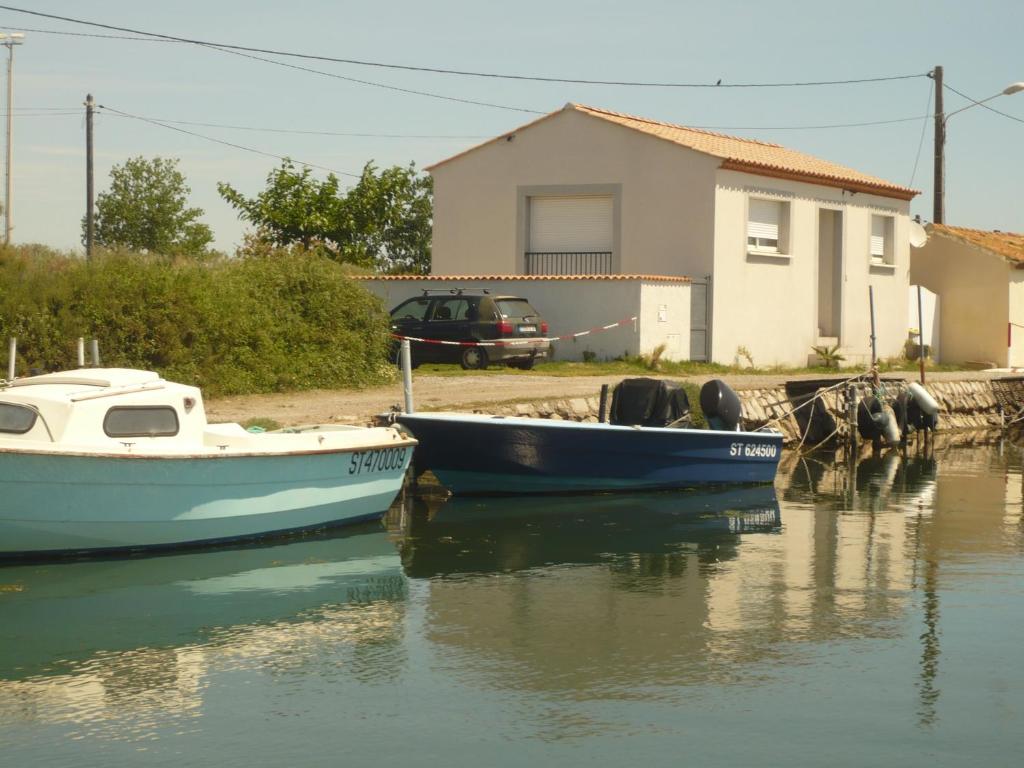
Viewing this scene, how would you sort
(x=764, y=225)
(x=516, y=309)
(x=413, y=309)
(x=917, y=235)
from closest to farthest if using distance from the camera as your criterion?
(x=516, y=309), (x=413, y=309), (x=764, y=225), (x=917, y=235)

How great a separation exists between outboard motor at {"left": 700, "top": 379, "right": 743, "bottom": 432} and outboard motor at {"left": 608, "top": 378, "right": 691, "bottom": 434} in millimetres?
846

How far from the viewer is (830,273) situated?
3600cm

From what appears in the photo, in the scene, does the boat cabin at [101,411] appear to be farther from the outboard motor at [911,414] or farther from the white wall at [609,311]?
the outboard motor at [911,414]

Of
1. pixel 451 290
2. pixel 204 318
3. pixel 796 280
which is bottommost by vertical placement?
pixel 204 318

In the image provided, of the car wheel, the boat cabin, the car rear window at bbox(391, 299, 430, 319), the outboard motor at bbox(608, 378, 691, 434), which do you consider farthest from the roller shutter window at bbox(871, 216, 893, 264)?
the boat cabin

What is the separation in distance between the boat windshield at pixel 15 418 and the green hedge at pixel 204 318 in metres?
6.59

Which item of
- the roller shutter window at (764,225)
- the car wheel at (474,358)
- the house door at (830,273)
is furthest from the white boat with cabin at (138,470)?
the house door at (830,273)

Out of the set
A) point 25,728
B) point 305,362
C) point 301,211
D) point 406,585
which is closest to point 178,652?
point 25,728

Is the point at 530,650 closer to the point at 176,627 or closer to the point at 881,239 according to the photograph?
the point at 176,627

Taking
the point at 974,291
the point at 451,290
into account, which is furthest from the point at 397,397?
the point at 974,291

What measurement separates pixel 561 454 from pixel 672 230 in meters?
15.2

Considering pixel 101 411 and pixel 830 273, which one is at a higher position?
pixel 830 273

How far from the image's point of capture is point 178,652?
9977mm

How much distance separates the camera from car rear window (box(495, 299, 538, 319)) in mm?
27734
